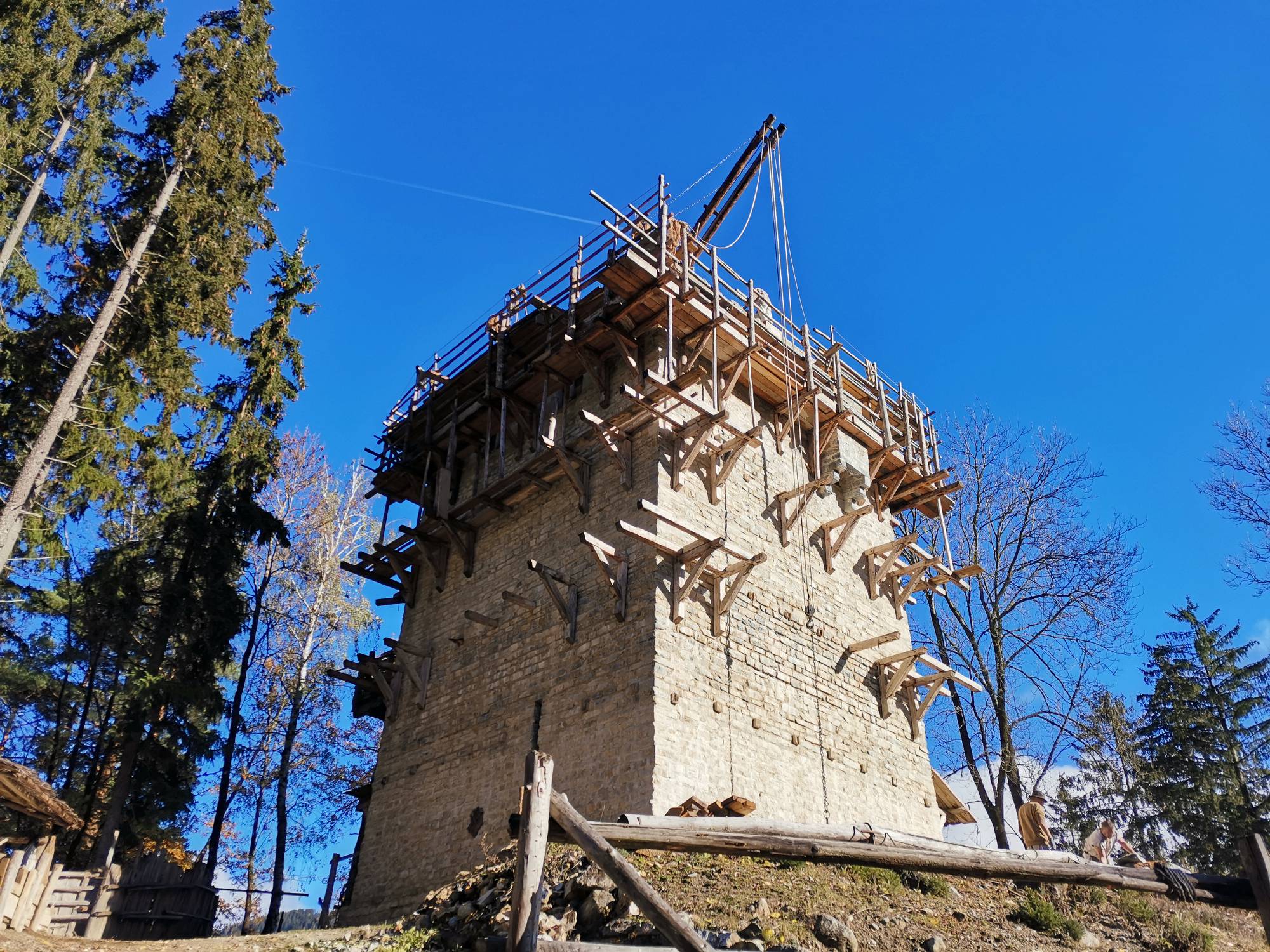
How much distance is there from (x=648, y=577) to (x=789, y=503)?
11.7 feet

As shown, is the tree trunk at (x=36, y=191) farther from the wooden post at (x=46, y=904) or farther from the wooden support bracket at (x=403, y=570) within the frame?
the wooden post at (x=46, y=904)

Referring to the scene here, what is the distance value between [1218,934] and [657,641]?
20.5 feet

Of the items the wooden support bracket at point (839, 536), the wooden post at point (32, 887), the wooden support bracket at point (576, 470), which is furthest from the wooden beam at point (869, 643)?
the wooden post at point (32, 887)

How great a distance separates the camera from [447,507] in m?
16.6

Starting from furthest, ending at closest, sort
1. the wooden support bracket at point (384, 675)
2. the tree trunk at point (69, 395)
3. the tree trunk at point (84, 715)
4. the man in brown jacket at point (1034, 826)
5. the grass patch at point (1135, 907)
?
the tree trunk at point (84, 715), the wooden support bracket at point (384, 675), the tree trunk at point (69, 395), the man in brown jacket at point (1034, 826), the grass patch at point (1135, 907)

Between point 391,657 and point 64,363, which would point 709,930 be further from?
point 64,363

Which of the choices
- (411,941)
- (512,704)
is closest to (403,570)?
(512,704)

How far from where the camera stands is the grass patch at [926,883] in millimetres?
8188

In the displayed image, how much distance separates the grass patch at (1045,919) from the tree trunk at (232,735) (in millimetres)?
13606

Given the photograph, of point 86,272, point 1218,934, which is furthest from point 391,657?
point 1218,934

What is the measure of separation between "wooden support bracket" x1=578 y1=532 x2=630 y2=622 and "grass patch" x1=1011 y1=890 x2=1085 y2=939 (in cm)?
576

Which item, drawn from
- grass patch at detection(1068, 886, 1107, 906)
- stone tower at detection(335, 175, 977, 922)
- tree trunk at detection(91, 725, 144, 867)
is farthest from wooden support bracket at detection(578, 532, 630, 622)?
tree trunk at detection(91, 725, 144, 867)

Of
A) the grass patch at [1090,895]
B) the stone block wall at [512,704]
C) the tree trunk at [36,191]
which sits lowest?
the grass patch at [1090,895]

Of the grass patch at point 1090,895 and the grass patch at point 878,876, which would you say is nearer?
the grass patch at point 878,876
